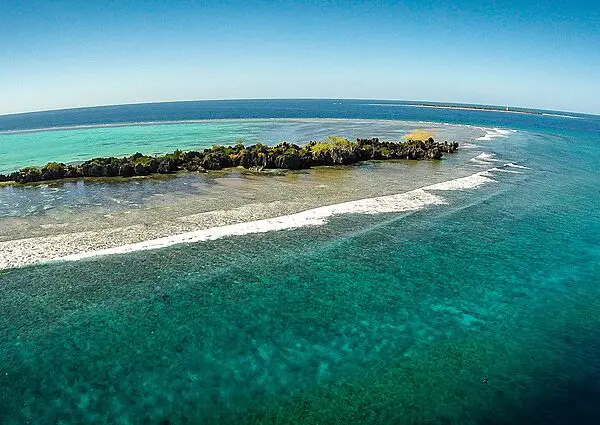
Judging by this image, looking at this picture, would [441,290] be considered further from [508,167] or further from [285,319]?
[508,167]

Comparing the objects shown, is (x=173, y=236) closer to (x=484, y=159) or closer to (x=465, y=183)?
(x=465, y=183)

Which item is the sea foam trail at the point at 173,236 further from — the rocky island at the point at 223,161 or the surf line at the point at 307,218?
the rocky island at the point at 223,161

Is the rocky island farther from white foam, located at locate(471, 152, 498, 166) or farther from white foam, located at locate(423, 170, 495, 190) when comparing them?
white foam, located at locate(423, 170, 495, 190)

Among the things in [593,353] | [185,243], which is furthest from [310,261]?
[593,353]

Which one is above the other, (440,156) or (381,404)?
(440,156)

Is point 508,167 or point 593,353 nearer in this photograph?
point 593,353

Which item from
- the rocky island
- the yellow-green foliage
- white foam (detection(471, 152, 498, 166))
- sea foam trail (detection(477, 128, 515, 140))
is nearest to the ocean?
the rocky island
